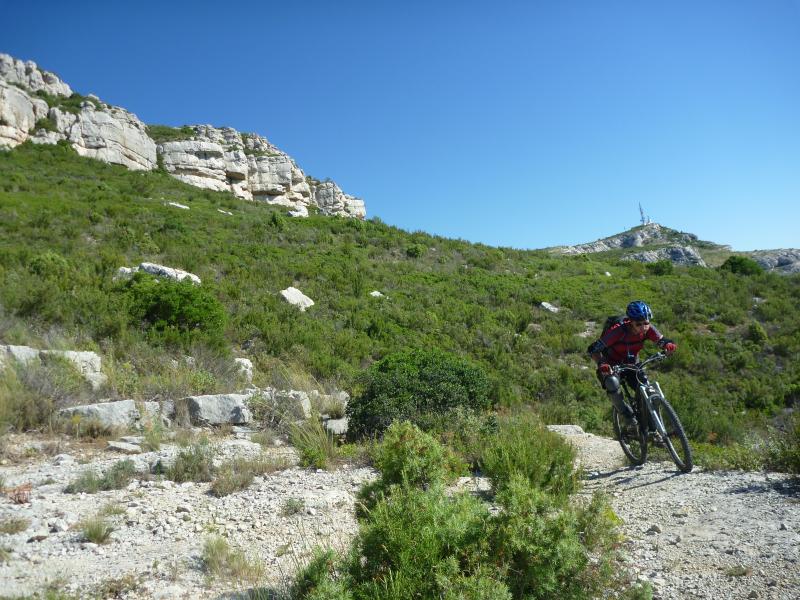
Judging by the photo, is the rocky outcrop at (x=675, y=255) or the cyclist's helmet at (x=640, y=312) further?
the rocky outcrop at (x=675, y=255)

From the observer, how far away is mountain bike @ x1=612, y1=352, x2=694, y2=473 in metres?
4.91

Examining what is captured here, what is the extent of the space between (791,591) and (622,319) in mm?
3411

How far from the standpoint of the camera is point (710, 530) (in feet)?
11.1

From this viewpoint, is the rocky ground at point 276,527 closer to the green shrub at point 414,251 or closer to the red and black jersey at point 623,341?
the red and black jersey at point 623,341

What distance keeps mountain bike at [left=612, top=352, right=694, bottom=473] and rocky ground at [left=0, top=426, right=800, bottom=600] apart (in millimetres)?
196

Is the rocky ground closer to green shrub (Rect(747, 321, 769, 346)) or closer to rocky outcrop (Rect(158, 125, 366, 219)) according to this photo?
green shrub (Rect(747, 321, 769, 346))

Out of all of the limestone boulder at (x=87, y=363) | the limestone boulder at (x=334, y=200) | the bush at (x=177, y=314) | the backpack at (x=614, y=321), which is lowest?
the backpack at (x=614, y=321)

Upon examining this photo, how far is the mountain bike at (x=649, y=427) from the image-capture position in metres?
4.91

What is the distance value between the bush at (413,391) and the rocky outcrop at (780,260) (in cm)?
4952

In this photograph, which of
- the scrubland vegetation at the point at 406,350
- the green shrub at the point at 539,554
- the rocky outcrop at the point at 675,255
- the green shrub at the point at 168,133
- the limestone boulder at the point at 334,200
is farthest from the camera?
the limestone boulder at the point at 334,200

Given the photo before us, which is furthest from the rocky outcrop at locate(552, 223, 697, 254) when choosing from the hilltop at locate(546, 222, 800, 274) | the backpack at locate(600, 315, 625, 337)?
the backpack at locate(600, 315, 625, 337)

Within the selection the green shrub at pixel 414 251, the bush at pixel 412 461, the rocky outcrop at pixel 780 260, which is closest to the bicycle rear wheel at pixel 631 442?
the bush at pixel 412 461

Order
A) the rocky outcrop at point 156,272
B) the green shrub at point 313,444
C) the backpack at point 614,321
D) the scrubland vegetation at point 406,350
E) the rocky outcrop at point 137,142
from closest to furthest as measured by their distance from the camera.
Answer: the scrubland vegetation at point 406,350 → the green shrub at point 313,444 → the backpack at point 614,321 → the rocky outcrop at point 156,272 → the rocky outcrop at point 137,142

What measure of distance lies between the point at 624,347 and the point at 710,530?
2502mm
